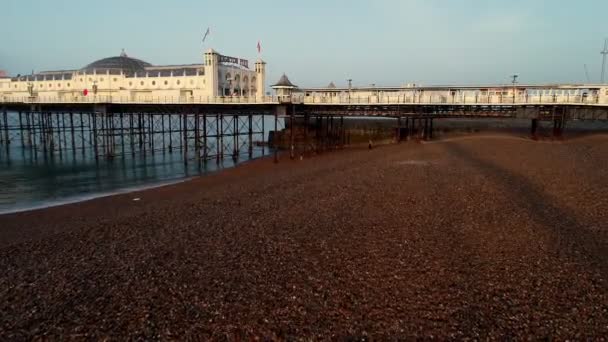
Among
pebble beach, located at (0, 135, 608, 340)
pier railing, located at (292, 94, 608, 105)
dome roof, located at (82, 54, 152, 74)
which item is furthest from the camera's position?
dome roof, located at (82, 54, 152, 74)

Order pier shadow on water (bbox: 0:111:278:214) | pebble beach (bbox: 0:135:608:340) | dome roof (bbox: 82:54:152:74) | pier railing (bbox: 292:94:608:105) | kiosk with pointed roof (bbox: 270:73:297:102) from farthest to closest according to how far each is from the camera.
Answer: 1. dome roof (bbox: 82:54:152:74)
2. kiosk with pointed roof (bbox: 270:73:297:102)
3. pier railing (bbox: 292:94:608:105)
4. pier shadow on water (bbox: 0:111:278:214)
5. pebble beach (bbox: 0:135:608:340)

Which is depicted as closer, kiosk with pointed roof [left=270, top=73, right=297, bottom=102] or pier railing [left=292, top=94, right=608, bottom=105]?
pier railing [left=292, top=94, right=608, bottom=105]

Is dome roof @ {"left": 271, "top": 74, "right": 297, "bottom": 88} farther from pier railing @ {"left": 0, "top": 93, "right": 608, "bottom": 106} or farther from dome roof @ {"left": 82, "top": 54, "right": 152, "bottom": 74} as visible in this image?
dome roof @ {"left": 82, "top": 54, "right": 152, "bottom": 74}

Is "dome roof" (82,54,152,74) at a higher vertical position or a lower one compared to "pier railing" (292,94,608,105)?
higher

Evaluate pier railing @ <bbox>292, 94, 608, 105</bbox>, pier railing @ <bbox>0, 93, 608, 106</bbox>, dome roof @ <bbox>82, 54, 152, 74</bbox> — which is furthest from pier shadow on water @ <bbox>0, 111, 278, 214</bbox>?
dome roof @ <bbox>82, 54, 152, 74</bbox>

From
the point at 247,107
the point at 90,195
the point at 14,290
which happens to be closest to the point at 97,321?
the point at 14,290

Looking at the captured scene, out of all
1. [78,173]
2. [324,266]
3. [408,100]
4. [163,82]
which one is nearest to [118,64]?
[163,82]

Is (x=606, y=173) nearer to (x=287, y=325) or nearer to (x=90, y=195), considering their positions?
(x=287, y=325)

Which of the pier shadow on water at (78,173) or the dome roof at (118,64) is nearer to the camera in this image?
the pier shadow on water at (78,173)

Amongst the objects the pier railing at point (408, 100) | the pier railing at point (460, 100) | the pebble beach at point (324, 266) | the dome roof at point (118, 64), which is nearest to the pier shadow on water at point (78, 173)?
the pier railing at point (408, 100)

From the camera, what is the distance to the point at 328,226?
10844 millimetres

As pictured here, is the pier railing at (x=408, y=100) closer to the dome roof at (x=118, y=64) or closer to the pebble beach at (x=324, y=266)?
the dome roof at (x=118, y=64)

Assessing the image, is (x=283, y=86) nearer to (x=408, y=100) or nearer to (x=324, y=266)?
(x=408, y=100)

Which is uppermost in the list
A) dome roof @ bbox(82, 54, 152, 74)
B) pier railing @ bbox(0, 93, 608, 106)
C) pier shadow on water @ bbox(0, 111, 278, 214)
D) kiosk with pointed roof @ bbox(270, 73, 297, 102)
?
dome roof @ bbox(82, 54, 152, 74)
